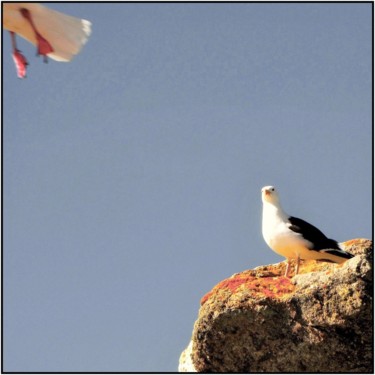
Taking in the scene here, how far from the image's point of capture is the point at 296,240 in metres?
13.0

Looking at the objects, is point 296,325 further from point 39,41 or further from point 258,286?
point 39,41

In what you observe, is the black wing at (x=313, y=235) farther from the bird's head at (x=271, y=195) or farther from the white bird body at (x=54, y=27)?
the white bird body at (x=54, y=27)

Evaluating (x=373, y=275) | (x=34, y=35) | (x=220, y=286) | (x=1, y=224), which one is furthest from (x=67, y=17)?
(x=373, y=275)

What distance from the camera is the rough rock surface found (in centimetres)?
1188

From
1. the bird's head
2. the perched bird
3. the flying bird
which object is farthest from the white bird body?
the perched bird

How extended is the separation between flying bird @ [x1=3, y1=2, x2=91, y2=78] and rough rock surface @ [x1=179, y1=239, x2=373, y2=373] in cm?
299

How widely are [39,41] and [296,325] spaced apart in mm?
3889

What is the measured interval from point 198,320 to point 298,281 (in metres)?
1.10

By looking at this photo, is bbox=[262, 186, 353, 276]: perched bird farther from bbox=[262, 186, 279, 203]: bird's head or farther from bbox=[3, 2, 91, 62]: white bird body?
bbox=[3, 2, 91, 62]: white bird body

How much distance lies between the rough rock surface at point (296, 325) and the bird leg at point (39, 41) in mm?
3032

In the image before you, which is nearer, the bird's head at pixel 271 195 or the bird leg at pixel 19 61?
the bird leg at pixel 19 61

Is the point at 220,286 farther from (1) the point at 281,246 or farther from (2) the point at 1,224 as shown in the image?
(2) the point at 1,224

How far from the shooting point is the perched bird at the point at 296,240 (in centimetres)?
1289

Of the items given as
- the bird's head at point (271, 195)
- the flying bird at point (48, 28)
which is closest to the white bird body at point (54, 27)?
the flying bird at point (48, 28)
